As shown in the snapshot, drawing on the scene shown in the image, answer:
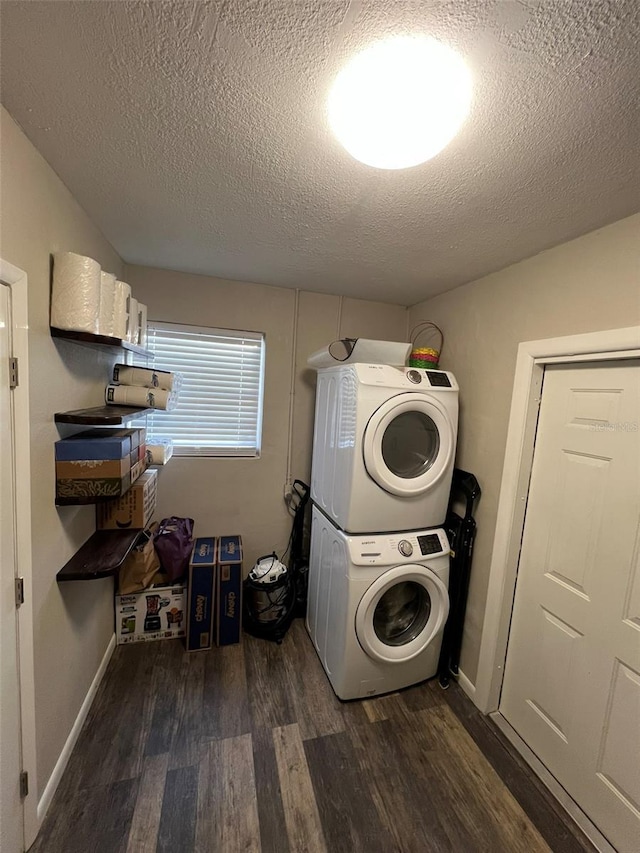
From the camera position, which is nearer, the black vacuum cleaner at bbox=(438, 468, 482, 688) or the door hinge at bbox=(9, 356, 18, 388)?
the door hinge at bbox=(9, 356, 18, 388)

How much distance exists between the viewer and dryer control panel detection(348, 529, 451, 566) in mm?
1728

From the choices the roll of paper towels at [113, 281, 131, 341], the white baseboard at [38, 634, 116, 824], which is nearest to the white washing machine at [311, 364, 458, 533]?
the roll of paper towels at [113, 281, 131, 341]

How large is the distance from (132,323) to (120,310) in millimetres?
307

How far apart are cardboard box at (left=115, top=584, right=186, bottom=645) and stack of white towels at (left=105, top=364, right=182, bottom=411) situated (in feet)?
3.91

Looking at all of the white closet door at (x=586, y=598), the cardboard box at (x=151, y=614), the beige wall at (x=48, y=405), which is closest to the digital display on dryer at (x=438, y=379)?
the white closet door at (x=586, y=598)

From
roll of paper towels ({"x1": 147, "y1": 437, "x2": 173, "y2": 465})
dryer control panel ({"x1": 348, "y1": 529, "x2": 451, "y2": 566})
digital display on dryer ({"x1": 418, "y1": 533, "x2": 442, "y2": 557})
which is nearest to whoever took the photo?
dryer control panel ({"x1": 348, "y1": 529, "x2": 451, "y2": 566})

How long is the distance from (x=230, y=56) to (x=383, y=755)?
2.54m

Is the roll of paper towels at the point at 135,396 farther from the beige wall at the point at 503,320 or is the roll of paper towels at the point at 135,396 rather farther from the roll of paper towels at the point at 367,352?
the beige wall at the point at 503,320

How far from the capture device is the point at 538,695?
1598 millimetres

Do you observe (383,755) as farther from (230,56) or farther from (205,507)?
(230,56)

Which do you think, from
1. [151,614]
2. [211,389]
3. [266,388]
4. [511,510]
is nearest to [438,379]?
[511,510]

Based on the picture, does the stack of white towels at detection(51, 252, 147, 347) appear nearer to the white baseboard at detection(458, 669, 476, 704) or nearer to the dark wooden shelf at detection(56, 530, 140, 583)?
the dark wooden shelf at detection(56, 530, 140, 583)

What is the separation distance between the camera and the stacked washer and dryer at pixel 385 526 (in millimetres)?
1730

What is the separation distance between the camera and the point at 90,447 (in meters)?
1.35
